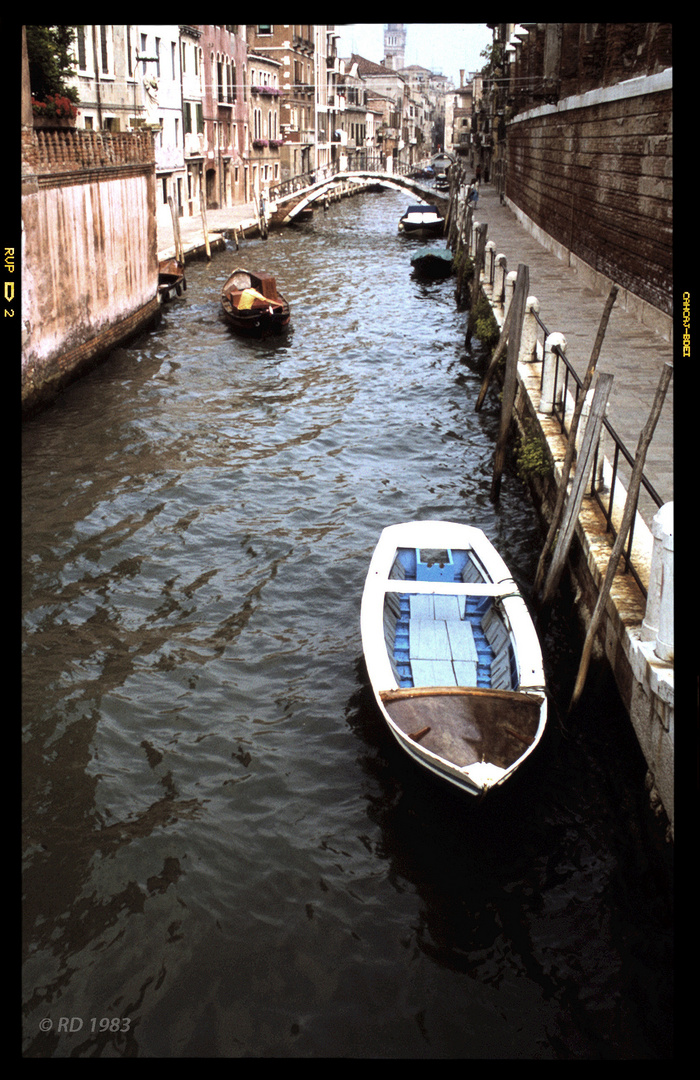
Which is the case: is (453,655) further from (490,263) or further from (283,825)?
(490,263)

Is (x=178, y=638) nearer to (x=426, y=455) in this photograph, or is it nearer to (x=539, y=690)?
(x=539, y=690)

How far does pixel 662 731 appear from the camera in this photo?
14.9ft

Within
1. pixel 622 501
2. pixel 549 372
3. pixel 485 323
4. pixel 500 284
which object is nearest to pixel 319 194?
pixel 500 284

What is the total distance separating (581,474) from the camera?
621 cm

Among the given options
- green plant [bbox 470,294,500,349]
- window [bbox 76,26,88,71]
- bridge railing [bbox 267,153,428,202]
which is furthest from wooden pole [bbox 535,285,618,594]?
bridge railing [bbox 267,153,428,202]

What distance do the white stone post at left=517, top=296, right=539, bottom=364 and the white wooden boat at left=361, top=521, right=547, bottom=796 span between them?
4.34 meters

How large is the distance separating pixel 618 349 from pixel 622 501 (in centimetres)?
506

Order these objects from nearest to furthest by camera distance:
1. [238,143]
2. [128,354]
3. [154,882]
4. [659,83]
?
[154,882] → [659,83] → [128,354] → [238,143]

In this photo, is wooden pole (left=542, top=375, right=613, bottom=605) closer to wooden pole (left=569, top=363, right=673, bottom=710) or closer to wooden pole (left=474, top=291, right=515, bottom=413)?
wooden pole (left=569, top=363, right=673, bottom=710)

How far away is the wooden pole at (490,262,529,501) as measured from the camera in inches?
390

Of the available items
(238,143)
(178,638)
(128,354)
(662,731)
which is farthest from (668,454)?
(238,143)

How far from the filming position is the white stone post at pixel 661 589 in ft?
14.3

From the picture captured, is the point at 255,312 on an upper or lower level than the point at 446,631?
upper
